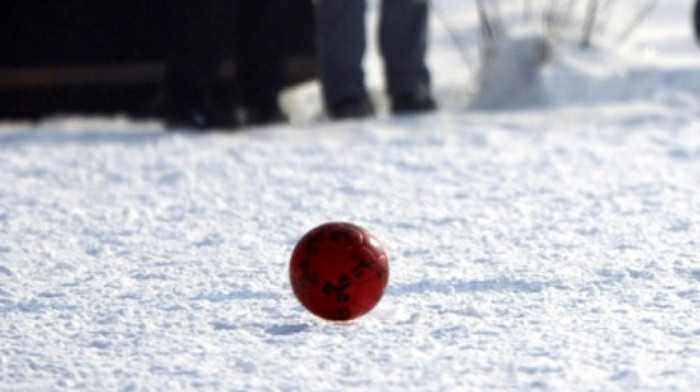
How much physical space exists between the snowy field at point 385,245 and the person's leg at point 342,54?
5.2 inches

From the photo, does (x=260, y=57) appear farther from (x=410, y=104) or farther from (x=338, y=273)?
(x=338, y=273)

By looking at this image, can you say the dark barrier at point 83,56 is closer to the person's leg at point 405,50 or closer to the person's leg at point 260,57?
the person's leg at point 260,57

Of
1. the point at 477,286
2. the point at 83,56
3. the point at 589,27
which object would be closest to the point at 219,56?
the point at 83,56

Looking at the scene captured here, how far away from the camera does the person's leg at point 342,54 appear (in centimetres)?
699

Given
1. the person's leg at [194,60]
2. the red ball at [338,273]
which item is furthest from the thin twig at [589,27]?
the red ball at [338,273]

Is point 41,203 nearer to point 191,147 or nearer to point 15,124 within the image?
point 191,147

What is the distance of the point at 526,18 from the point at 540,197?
139 inches

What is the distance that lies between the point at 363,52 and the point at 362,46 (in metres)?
0.04

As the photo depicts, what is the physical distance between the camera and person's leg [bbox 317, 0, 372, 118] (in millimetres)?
6988

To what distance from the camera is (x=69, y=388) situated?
3.13 meters

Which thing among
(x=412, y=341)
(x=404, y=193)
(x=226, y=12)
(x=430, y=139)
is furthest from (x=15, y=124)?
(x=412, y=341)

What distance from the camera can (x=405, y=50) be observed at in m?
7.19

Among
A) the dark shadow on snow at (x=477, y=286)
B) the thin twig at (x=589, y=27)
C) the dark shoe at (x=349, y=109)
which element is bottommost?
the dark shadow on snow at (x=477, y=286)

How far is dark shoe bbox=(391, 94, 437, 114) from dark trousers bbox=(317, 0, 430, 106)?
0.02m
